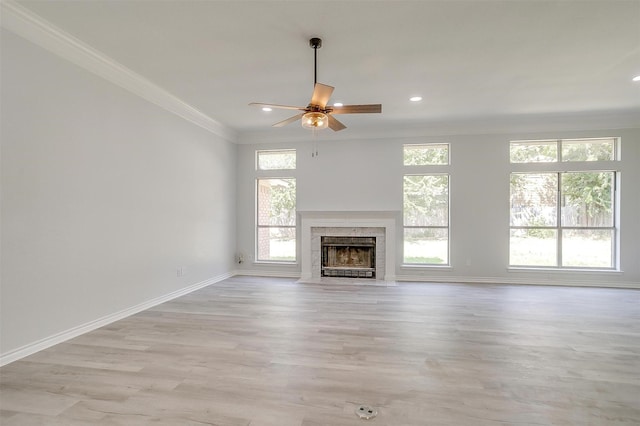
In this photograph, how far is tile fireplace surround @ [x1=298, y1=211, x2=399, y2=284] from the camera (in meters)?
5.96

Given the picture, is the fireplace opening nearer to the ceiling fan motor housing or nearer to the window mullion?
the window mullion

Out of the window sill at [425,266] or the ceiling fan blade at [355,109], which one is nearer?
the ceiling fan blade at [355,109]

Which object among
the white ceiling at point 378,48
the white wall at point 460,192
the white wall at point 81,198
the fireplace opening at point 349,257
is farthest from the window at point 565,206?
the white wall at point 81,198

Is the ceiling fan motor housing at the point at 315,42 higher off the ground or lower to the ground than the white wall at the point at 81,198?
higher

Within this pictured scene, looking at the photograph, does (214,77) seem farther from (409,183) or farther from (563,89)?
(563,89)

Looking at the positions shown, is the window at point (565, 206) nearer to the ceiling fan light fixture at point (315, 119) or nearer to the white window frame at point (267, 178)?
the white window frame at point (267, 178)

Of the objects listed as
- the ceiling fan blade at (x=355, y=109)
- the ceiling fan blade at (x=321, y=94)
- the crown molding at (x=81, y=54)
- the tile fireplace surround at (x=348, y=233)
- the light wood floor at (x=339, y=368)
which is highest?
the crown molding at (x=81, y=54)

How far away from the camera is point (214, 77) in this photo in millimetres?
3797

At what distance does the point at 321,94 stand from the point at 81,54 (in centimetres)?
251

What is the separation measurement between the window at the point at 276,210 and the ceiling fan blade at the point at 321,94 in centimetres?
348

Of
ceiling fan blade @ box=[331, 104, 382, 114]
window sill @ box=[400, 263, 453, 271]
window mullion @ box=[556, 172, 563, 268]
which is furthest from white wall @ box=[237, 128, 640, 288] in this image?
ceiling fan blade @ box=[331, 104, 382, 114]

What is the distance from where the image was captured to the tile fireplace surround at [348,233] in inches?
235

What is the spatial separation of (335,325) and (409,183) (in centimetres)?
355

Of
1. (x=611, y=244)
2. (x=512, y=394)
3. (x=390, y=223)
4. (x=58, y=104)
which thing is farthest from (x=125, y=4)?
(x=611, y=244)
